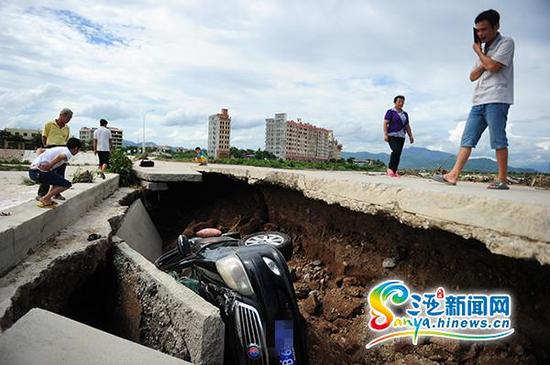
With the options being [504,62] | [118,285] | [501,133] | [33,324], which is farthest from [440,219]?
[118,285]

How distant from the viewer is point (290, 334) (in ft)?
9.73

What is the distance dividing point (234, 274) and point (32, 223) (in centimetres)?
187

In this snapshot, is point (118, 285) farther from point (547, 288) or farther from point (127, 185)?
point (127, 185)

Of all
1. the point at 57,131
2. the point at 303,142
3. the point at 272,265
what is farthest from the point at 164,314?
the point at 303,142

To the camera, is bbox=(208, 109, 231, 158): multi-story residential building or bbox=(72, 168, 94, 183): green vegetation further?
bbox=(208, 109, 231, 158): multi-story residential building

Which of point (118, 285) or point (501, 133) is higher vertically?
point (501, 133)

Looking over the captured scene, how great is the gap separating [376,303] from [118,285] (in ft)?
8.58

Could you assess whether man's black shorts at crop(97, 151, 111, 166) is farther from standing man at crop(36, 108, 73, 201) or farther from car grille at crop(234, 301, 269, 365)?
car grille at crop(234, 301, 269, 365)

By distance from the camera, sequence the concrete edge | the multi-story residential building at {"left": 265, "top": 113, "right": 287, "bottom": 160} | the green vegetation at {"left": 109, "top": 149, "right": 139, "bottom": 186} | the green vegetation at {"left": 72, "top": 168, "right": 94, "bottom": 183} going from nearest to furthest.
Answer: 1. the concrete edge
2. the green vegetation at {"left": 72, "top": 168, "right": 94, "bottom": 183}
3. the green vegetation at {"left": 109, "top": 149, "right": 139, "bottom": 186}
4. the multi-story residential building at {"left": 265, "top": 113, "right": 287, "bottom": 160}

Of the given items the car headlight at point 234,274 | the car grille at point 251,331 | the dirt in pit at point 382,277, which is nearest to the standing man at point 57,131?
the dirt in pit at point 382,277

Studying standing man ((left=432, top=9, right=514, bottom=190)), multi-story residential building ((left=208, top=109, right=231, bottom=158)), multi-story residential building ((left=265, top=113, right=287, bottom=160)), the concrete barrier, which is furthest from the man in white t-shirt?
multi-story residential building ((left=265, top=113, right=287, bottom=160))

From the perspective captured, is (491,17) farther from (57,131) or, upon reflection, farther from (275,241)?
(57,131)

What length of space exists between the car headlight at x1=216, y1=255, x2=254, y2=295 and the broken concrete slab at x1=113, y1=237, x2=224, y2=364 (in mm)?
251

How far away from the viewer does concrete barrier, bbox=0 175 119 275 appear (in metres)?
2.95
